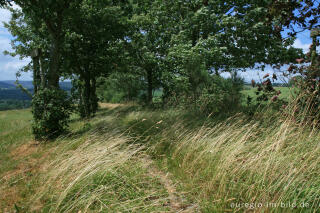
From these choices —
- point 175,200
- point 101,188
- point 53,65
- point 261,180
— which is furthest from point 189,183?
point 53,65

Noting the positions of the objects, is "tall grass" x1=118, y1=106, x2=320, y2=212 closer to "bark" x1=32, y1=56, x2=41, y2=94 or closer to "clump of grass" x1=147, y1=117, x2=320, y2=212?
"clump of grass" x1=147, y1=117, x2=320, y2=212

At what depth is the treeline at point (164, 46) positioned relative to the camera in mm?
8172

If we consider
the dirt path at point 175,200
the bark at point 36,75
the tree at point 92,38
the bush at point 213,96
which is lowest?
the dirt path at point 175,200

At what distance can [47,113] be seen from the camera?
20.7ft

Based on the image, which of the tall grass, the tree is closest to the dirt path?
the tall grass

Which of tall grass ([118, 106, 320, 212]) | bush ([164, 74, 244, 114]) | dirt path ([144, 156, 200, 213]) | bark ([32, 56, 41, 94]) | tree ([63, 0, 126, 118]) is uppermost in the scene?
tree ([63, 0, 126, 118])

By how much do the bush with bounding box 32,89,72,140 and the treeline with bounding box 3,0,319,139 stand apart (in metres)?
0.12

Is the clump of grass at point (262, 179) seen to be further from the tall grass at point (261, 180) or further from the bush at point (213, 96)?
the bush at point (213, 96)

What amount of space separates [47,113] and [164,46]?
820 centimetres

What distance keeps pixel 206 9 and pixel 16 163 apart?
10.5 m

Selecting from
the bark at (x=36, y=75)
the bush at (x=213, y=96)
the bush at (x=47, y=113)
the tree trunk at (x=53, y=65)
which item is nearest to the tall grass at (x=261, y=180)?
the bush at (x=213, y=96)

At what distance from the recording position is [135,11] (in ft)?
44.4

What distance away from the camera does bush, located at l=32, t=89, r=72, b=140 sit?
6289 millimetres

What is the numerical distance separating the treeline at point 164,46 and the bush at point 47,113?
12 centimetres
